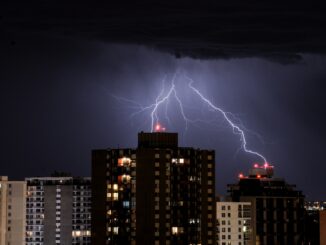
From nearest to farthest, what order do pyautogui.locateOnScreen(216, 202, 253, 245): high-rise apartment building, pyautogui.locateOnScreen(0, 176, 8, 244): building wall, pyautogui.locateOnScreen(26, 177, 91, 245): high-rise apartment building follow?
pyautogui.locateOnScreen(0, 176, 8, 244): building wall < pyautogui.locateOnScreen(216, 202, 253, 245): high-rise apartment building < pyautogui.locateOnScreen(26, 177, 91, 245): high-rise apartment building

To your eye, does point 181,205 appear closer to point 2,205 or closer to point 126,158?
point 126,158

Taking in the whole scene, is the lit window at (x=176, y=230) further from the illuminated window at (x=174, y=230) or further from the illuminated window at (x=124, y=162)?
the illuminated window at (x=124, y=162)

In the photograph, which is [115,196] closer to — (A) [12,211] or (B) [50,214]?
(A) [12,211]

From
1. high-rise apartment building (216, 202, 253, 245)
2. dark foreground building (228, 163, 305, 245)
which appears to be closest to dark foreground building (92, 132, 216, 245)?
high-rise apartment building (216, 202, 253, 245)

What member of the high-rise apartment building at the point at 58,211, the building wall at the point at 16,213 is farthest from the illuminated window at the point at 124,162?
the high-rise apartment building at the point at 58,211

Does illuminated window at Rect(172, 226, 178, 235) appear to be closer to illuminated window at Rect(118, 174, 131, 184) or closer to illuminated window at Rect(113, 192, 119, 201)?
illuminated window at Rect(118, 174, 131, 184)

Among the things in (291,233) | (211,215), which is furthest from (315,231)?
(211,215)

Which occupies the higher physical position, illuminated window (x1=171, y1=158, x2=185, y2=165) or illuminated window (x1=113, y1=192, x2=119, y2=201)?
illuminated window (x1=171, y1=158, x2=185, y2=165)
